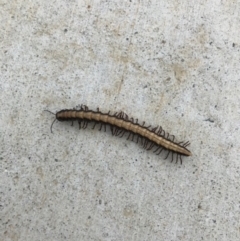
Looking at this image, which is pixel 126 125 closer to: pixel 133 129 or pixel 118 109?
pixel 133 129

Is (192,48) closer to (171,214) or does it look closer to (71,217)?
(171,214)

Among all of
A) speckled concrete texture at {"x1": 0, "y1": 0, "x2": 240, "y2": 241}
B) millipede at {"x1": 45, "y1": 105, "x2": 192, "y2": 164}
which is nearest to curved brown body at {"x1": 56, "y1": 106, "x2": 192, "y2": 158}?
millipede at {"x1": 45, "y1": 105, "x2": 192, "y2": 164}

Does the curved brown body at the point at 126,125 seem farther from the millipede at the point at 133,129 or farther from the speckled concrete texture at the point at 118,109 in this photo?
A: the speckled concrete texture at the point at 118,109

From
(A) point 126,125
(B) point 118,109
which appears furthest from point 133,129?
(B) point 118,109

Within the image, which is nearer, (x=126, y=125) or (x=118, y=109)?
(x=126, y=125)

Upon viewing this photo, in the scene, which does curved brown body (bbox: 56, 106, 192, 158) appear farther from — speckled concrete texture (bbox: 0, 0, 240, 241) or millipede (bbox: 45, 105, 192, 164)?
speckled concrete texture (bbox: 0, 0, 240, 241)

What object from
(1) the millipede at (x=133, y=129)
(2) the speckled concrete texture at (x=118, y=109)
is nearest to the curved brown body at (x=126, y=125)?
(1) the millipede at (x=133, y=129)
